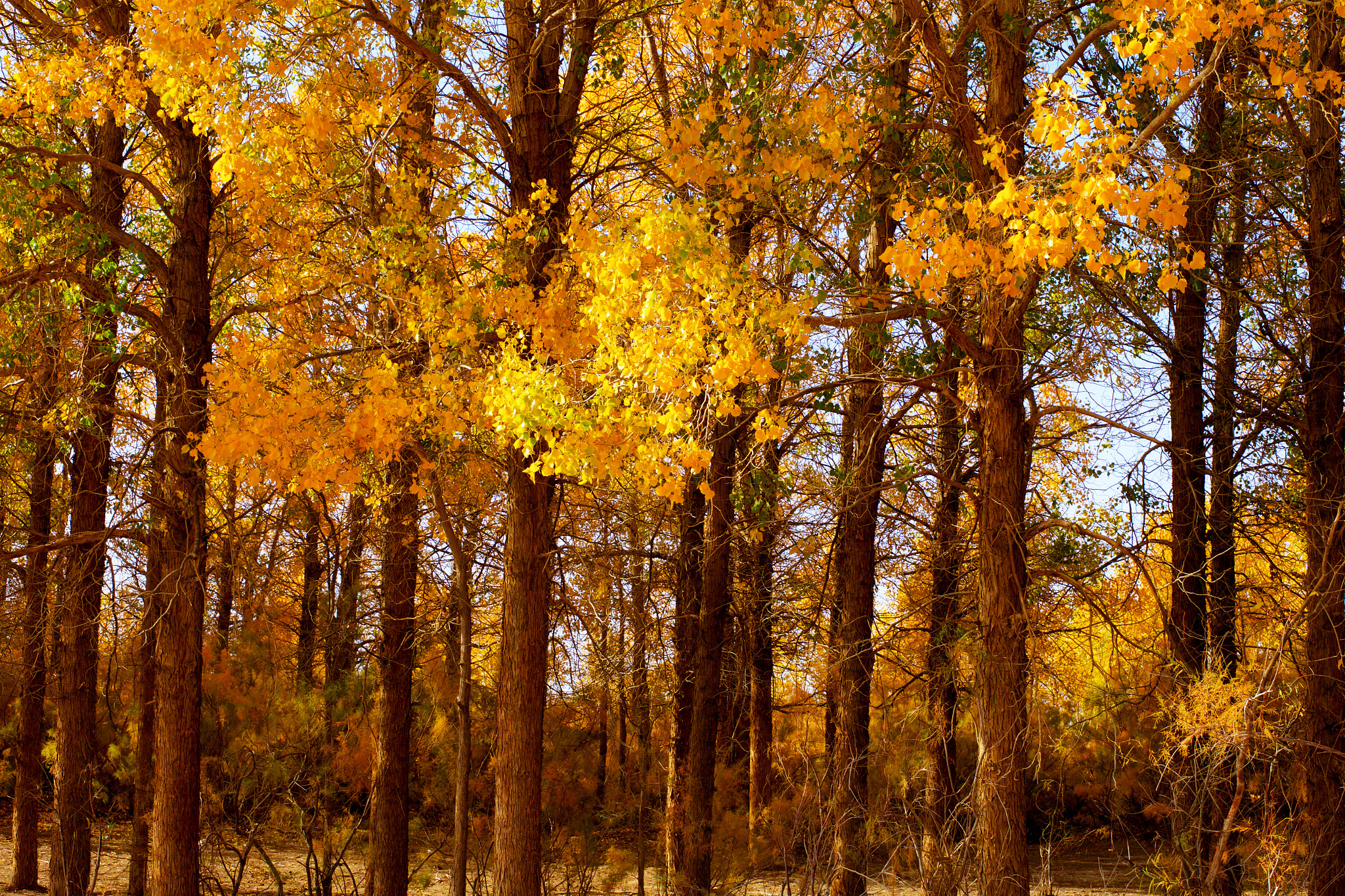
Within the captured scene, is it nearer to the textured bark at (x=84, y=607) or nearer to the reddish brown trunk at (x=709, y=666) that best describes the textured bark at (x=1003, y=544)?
the reddish brown trunk at (x=709, y=666)

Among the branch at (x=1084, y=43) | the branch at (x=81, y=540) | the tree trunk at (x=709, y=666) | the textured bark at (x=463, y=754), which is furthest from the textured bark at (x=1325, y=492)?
the branch at (x=81, y=540)

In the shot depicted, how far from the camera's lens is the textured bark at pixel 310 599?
52.9 feet

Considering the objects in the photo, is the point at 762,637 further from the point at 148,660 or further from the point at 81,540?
the point at 81,540

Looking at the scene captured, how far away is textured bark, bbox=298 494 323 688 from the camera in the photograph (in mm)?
16109

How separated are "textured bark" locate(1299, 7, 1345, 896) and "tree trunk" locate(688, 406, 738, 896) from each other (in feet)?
17.3

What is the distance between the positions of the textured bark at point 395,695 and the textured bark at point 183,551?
1834mm

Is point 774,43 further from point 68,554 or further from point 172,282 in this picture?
point 68,554

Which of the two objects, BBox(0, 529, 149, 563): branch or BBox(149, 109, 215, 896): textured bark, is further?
BBox(149, 109, 215, 896): textured bark

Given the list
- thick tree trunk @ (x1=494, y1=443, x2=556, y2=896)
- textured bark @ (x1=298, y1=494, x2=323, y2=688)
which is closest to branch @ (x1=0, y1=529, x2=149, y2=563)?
thick tree trunk @ (x1=494, y1=443, x2=556, y2=896)

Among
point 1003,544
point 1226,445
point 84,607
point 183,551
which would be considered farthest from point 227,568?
point 1226,445

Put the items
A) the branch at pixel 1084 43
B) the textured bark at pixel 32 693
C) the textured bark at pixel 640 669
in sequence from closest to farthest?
the branch at pixel 1084 43
the textured bark at pixel 640 669
the textured bark at pixel 32 693

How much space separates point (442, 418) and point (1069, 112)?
474cm

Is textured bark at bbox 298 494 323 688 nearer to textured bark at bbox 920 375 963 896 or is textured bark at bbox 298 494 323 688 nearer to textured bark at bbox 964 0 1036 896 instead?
textured bark at bbox 920 375 963 896

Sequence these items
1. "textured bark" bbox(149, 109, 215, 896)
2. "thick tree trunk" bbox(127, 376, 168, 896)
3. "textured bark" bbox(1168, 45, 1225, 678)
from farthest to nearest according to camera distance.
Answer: "textured bark" bbox(1168, 45, 1225, 678) → "thick tree trunk" bbox(127, 376, 168, 896) → "textured bark" bbox(149, 109, 215, 896)
